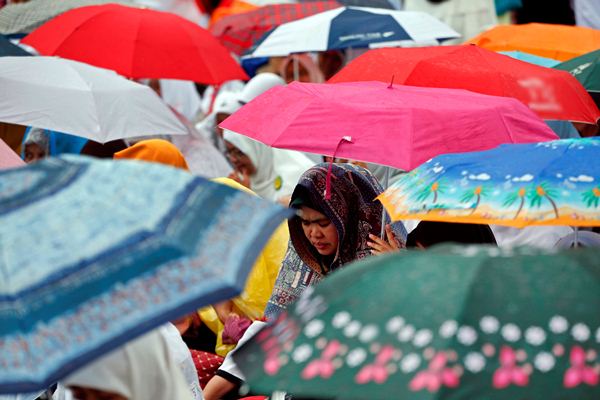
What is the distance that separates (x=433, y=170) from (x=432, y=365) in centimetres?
170

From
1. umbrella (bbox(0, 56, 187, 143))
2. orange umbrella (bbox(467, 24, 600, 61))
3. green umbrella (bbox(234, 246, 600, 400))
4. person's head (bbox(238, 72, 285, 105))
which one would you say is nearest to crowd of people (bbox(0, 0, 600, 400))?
umbrella (bbox(0, 56, 187, 143))

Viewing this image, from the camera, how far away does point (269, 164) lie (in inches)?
321

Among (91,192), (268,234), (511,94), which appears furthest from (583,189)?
(511,94)

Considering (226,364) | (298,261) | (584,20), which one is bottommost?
(584,20)

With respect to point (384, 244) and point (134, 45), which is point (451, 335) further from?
point (134, 45)

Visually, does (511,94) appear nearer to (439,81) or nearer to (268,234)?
(439,81)

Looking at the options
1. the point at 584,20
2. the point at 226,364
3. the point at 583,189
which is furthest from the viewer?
the point at 584,20

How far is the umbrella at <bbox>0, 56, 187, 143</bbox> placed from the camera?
257 inches

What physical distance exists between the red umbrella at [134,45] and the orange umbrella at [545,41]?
80.5 inches

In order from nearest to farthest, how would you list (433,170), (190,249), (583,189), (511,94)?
(190,249) < (583,189) < (433,170) < (511,94)

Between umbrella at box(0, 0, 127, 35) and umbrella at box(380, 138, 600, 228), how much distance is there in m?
5.60

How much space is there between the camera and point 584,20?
10984 millimetres

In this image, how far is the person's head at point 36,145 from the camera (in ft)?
25.1

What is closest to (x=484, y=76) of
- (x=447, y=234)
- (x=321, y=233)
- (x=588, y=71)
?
(x=588, y=71)
